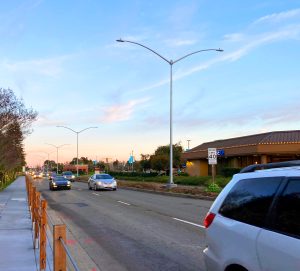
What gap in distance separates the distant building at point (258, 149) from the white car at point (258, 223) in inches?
1870

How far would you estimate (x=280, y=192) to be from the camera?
430 centimetres

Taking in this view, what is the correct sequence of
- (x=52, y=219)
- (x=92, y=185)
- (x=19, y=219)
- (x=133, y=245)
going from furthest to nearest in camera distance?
1. (x=92, y=185)
2. (x=52, y=219)
3. (x=19, y=219)
4. (x=133, y=245)

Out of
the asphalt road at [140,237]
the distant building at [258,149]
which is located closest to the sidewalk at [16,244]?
the asphalt road at [140,237]

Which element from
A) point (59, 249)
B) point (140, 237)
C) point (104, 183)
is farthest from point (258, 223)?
point (104, 183)

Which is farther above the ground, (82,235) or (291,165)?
(291,165)

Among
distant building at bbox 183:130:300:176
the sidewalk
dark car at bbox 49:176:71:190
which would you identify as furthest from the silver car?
the sidewalk

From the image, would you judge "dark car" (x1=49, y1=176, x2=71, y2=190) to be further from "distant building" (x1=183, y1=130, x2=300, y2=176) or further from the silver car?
"distant building" (x1=183, y1=130, x2=300, y2=176)

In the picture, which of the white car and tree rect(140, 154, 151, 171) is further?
tree rect(140, 154, 151, 171)

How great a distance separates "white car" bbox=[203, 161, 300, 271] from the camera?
3.97 meters

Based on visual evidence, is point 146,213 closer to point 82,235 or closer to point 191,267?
point 82,235

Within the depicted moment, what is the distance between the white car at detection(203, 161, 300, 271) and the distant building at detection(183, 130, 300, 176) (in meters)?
47.5

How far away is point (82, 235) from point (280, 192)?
358 inches

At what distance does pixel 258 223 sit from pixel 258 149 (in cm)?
4828

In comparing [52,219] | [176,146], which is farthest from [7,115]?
[176,146]
